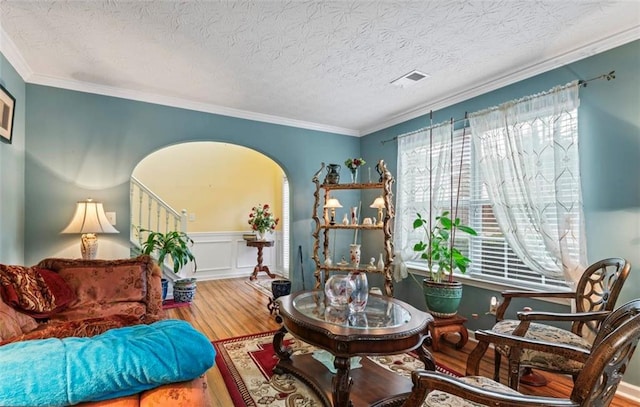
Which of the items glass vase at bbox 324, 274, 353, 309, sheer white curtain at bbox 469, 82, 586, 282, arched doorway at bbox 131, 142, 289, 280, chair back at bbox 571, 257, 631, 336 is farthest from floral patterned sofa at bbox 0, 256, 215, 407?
arched doorway at bbox 131, 142, 289, 280

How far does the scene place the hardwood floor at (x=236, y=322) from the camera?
7.35 ft

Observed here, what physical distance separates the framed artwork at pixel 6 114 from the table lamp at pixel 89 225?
0.75m

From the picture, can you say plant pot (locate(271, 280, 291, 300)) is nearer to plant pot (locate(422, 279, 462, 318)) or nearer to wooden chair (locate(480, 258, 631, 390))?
plant pot (locate(422, 279, 462, 318))

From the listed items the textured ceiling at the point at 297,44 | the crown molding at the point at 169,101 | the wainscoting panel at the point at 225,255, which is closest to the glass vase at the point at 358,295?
the textured ceiling at the point at 297,44

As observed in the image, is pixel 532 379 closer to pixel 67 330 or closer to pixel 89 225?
pixel 67 330

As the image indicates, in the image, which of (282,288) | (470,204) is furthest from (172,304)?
(470,204)

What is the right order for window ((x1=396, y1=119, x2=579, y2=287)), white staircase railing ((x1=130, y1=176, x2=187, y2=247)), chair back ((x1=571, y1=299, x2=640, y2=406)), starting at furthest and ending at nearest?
white staircase railing ((x1=130, y1=176, x2=187, y2=247))
window ((x1=396, y1=119, x2=579, y2=287))
chair back ((x1=571, y1=299, x2=640, y2=406))

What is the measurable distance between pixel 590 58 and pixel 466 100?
1.04m

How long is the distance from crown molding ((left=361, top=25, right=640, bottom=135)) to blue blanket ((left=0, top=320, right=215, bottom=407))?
10.6ft

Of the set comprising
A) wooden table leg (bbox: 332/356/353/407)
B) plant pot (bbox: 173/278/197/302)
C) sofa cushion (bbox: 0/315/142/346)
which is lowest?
plant pot (bbox: 173/278/197/302)

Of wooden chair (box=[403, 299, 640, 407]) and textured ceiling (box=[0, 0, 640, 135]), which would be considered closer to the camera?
wooden chair (box=[403, 299, 640, 407])

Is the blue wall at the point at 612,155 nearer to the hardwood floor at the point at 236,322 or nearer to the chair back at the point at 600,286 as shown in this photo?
the chair back at the point at 600,286

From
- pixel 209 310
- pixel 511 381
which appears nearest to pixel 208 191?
pixel 209 310

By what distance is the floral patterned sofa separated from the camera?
1740 mm
